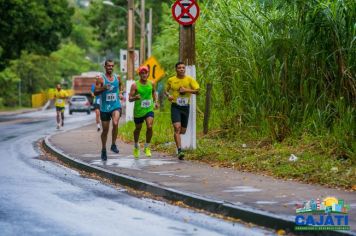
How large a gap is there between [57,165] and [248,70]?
4402mm

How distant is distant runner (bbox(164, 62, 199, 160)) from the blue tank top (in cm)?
101

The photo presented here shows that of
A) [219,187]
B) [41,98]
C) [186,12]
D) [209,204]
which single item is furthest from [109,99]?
[41,98]

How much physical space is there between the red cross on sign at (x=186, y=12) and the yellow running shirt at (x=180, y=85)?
151 centimetres

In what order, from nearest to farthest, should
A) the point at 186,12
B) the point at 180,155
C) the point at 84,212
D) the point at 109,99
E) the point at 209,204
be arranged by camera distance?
the point at 84,212 → the point at 209,204 → the point at 180,155 → the point at 109,99 → the point at 186,12

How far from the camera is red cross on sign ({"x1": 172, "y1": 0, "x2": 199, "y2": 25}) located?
52.8 ft

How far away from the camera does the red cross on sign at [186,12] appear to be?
52.8ft

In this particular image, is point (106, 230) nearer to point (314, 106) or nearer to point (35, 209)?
point (35, 209)

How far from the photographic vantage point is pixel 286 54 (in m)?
15.2

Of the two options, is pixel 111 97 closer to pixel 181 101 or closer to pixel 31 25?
pixel 181 101

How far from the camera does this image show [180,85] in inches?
597

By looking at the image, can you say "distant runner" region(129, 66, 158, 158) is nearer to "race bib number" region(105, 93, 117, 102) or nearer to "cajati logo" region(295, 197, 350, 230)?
"race bib number" region(105, 93, 117, 102)

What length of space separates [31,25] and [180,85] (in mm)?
32584

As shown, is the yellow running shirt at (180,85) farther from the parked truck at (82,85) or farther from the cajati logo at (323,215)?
the parked truck at (82,85)

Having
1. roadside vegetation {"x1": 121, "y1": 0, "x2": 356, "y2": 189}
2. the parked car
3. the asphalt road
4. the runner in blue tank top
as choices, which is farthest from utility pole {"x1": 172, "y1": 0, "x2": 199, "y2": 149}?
the parked car
